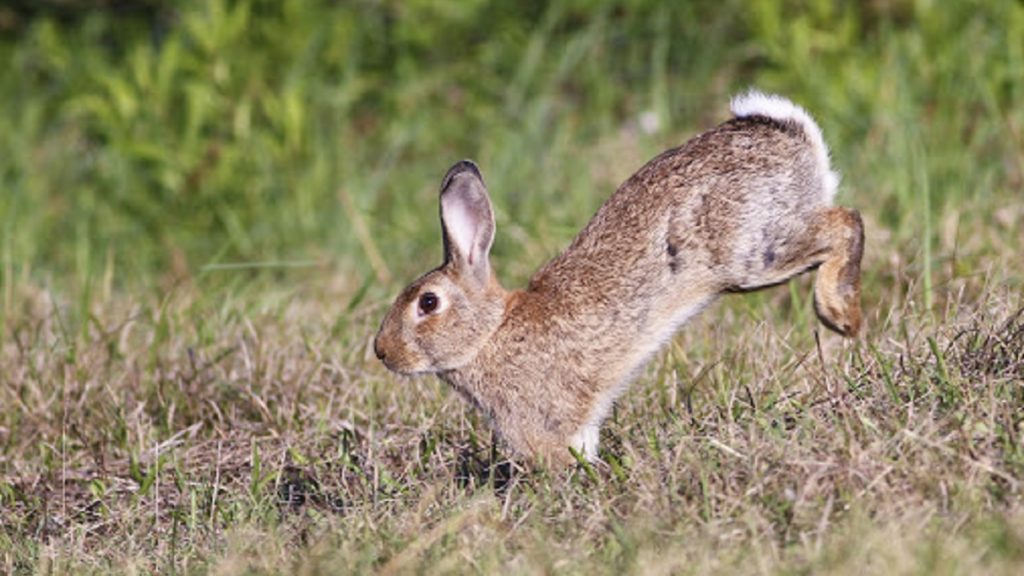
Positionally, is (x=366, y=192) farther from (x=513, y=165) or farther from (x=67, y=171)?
(x=67, y=171)

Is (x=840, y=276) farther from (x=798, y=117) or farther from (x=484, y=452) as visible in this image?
(x=484, y=452)

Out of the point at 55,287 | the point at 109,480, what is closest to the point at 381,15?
the point at 55,287

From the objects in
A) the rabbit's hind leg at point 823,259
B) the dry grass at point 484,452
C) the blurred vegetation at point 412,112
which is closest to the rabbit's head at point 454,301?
the dry grass at point 484,452

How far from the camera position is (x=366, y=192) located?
25.1ft

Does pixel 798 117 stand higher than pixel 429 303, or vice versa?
pixel 798 117

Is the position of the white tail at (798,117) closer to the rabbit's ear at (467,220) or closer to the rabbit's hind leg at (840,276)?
the rabbit's hind leg at (840,276)

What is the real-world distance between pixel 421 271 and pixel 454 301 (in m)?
1.72

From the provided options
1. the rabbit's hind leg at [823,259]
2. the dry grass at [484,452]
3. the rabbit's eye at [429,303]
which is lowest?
the dry grass at [484,452]

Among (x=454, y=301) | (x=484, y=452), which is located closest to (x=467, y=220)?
(x=454, y=301)

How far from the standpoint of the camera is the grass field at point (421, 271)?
3.81 m

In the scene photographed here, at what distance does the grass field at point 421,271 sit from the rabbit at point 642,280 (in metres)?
0.14

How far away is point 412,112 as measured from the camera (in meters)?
8.35

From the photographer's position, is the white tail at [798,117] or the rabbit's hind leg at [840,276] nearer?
the rabbit's hind leg at [840,276]

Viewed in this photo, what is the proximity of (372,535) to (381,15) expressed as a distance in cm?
508
